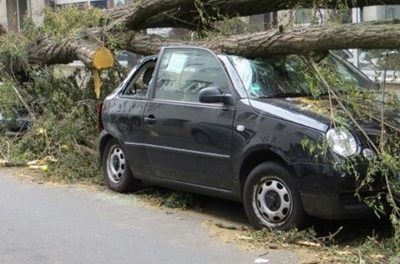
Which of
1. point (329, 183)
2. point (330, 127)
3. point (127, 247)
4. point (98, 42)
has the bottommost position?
point (127, 247)

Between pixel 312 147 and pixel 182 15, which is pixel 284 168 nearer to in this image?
pixel 312 147

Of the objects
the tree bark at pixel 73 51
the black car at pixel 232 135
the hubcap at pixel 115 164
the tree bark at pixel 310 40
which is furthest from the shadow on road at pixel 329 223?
the tree bark at pixel 73 51

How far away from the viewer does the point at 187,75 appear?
283 inches

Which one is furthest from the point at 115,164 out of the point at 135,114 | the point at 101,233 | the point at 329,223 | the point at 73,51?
the point at 329,223

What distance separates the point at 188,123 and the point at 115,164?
67.4 inches

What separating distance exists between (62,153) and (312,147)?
4832 mm

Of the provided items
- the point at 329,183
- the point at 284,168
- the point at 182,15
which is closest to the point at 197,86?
the point at 284,168

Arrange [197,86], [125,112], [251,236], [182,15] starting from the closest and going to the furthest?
[251,236] → [197,86] → [125,112] → [182,15]

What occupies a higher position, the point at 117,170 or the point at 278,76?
the point at 278,76

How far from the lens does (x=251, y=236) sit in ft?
20.2

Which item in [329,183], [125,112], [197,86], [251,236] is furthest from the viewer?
[125,112]

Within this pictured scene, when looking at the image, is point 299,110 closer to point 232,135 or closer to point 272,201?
point 232,135

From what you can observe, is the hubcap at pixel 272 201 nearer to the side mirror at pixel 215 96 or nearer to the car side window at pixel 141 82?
the side mirror at pixel 215 96

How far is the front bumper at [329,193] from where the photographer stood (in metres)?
5.66
